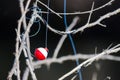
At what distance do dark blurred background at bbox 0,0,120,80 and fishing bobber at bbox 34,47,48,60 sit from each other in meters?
0.06

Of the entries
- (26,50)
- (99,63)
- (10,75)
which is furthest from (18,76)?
(99,63)

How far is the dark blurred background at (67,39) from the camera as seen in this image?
2.53 m

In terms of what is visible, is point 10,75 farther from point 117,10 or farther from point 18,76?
point 117,10

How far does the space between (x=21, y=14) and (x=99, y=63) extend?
2.43 feet

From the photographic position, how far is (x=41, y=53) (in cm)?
250

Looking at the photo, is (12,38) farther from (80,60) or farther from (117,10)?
(117,10)

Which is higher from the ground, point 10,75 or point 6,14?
point 6,14

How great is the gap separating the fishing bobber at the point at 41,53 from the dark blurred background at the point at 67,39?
0.06 meters

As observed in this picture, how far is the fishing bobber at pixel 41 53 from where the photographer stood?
2.49 meters

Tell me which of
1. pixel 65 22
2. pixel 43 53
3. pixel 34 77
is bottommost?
pixel 34 77

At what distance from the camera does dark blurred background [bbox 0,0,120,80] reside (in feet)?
8.30

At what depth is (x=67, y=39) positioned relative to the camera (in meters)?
2.58

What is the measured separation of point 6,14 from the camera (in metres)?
2.55

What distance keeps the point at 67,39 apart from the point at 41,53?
24 centimetres
